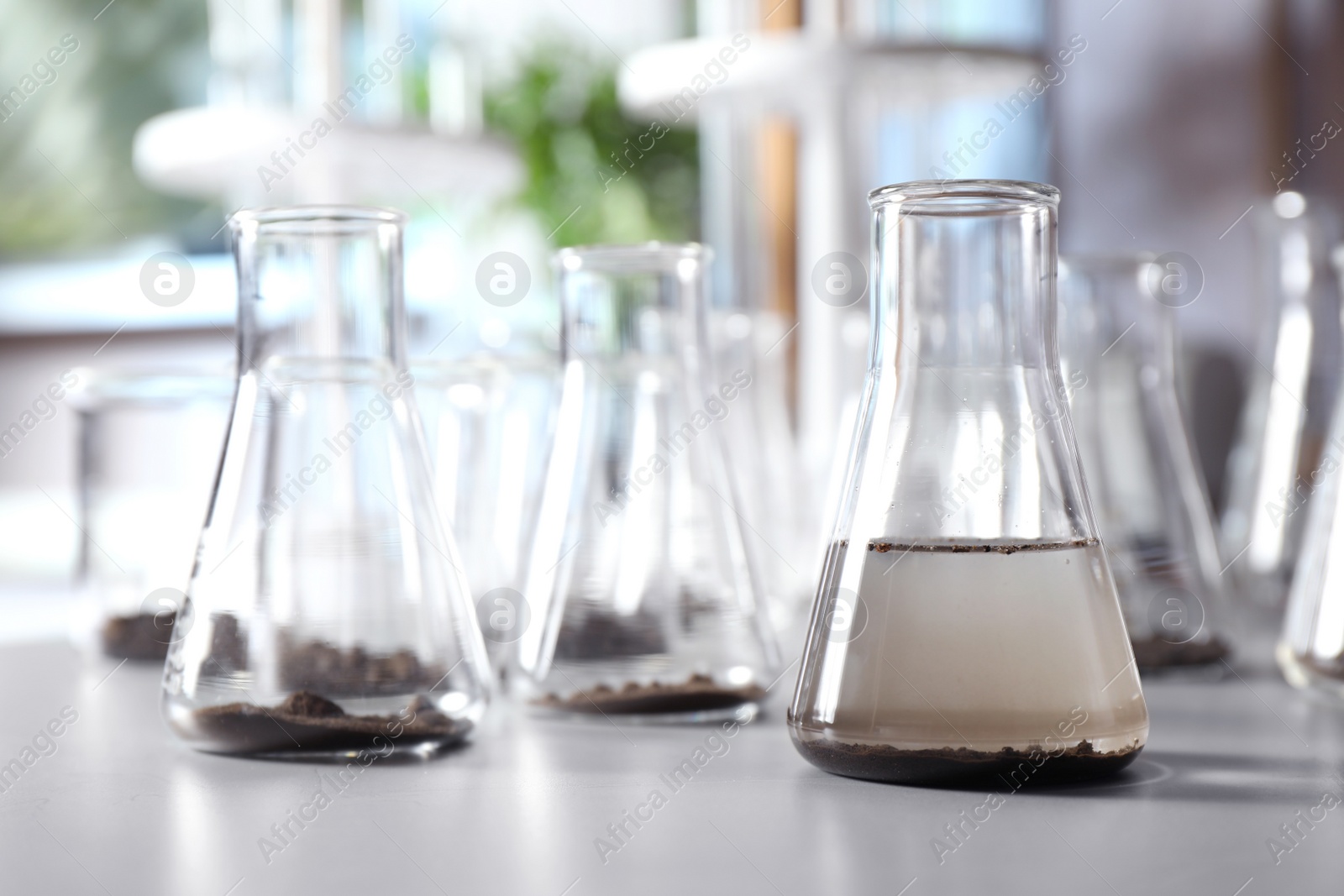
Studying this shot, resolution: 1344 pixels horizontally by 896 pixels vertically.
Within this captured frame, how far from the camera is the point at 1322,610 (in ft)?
2.15

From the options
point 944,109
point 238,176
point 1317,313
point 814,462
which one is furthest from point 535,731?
Answer: point 944,109

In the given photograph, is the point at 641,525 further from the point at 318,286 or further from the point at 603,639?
the point at 318,286

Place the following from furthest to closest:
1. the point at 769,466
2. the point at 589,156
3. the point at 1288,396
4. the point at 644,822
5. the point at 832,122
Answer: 1. the point at 589,156
2. the point at 832,122
3. the point at 769,466
4. the point at 1288,396
5. the point at 644,822

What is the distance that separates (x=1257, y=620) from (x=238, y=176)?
1087 mm

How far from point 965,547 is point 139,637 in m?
0.59

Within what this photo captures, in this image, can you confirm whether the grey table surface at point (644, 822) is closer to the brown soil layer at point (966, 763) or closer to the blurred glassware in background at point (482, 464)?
the brown soil layer at point (966, 763)

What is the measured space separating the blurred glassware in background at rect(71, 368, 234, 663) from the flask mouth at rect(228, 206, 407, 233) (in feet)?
1.12

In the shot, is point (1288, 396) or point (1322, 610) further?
point (1288, 396)

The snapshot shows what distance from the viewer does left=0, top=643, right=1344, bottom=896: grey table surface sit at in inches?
15.0

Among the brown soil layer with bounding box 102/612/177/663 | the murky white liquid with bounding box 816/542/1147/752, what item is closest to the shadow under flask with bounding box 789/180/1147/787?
the murky white liquid with bounding box 816/542/1147/752

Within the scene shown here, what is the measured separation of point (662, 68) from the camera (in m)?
1.07

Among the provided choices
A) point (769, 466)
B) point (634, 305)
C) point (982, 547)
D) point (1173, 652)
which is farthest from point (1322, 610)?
point (769, 466)

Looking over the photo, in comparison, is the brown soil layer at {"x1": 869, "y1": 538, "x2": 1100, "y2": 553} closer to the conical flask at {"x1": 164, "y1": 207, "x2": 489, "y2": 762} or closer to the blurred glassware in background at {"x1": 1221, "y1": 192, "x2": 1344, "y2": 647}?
the conical flask at {"x1": 164, "y1": 207, "x2": 489, "y2": 762}

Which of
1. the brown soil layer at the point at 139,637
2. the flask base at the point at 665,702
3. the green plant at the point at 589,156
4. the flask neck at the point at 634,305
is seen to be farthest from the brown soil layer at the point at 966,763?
the green plant at the point at 589,156
